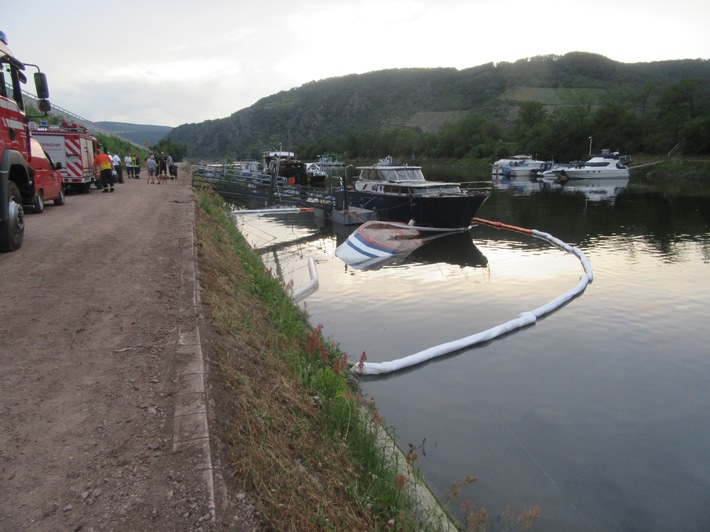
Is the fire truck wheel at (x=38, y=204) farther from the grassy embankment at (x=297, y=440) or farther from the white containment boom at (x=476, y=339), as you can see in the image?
the white containment boom at (x=476, y=339)

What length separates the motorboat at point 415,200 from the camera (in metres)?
23.4

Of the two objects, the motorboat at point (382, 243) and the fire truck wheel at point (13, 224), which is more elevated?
the fire truck wheel at point (13, 224)

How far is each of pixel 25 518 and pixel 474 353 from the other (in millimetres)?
7486

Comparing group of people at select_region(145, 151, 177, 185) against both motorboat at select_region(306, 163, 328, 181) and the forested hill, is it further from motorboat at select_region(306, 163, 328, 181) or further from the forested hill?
the forested hill

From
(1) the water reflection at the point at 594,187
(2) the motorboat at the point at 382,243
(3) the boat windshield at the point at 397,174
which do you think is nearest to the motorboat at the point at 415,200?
(3) the boat windshield at the point at 397,174

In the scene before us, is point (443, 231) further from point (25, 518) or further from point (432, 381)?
point (25, 518)

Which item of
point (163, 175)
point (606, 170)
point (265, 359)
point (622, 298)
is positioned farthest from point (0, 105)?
point (606, 170)

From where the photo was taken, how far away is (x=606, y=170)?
58125 mm

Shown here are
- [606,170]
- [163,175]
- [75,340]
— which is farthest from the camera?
[606,170]

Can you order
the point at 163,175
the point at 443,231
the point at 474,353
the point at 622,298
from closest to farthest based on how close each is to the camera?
1. the point at 474,353
2. the point at 622,298
3. the point at 443,231
4. the point at 163,175

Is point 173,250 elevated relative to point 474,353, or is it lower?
elevated

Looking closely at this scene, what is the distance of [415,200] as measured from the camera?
2355cm

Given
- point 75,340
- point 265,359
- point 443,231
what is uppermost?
point 75,340

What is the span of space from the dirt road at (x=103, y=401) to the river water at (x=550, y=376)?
2.94 m
